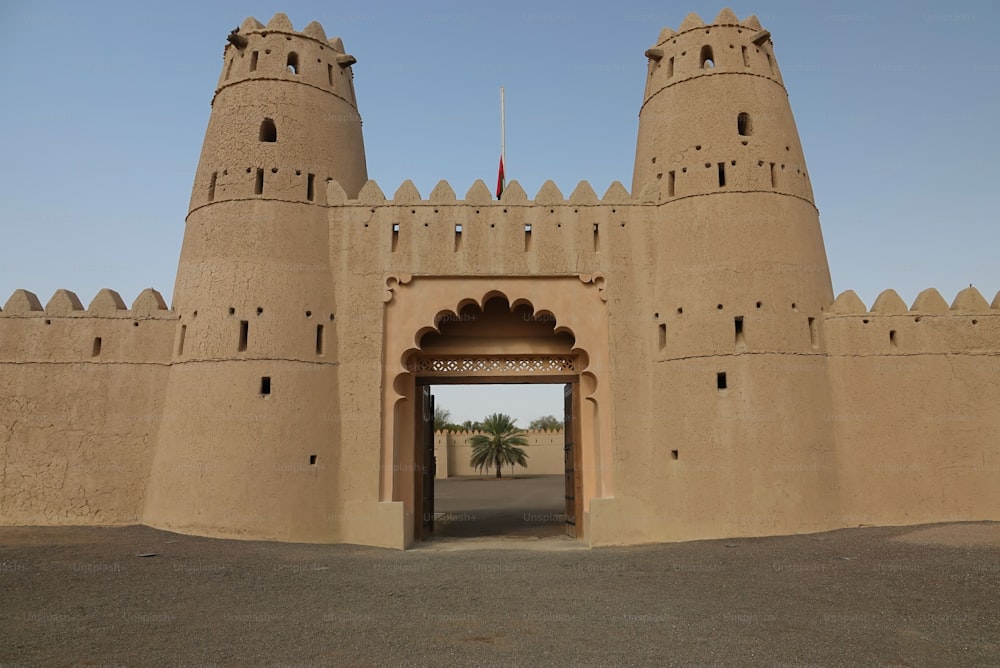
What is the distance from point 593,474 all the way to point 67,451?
37.1 feet

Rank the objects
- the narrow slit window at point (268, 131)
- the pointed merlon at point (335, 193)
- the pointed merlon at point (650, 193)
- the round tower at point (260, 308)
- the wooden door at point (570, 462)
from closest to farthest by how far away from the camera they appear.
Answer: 1. the round tower at point (260, 308)
2. the pointed merlon at point (335, 193)
3. the narrow slit window at point (268, 131)
4. the pointed merlon at point (650, 193)
5. the wooden door at point (570, 462)

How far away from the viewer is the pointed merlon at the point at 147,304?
50.8 feet

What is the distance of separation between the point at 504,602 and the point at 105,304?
38.3 ft

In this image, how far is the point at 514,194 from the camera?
1606 centimetres

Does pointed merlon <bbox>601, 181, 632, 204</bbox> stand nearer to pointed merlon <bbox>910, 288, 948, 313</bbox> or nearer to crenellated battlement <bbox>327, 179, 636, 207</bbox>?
crenellated battlement <bbox>327, 179, 636, 207</bbox>

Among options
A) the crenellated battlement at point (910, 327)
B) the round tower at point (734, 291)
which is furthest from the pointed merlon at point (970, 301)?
the round tower at point (734, 291)

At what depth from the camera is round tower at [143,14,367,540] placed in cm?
1382

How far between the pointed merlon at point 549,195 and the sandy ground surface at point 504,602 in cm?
777

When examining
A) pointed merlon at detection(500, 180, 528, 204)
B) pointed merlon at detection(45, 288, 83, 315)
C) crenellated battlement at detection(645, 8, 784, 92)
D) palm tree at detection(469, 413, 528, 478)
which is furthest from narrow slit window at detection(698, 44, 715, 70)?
palm tree at detection(469, 413, 528, 478)

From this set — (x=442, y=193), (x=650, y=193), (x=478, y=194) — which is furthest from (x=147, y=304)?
(x=650, y=193)

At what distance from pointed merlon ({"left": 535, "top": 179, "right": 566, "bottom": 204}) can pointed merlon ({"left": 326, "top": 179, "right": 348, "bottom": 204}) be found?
4.45 m

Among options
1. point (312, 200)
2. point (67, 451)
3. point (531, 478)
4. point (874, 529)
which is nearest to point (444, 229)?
point (312, 200)

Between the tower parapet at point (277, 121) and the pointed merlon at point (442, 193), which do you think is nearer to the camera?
the tower parapet at point (277, 121)

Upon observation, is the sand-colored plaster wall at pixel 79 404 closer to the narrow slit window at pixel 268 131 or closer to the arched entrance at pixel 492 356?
the narrow slit window at pixel 268 131
